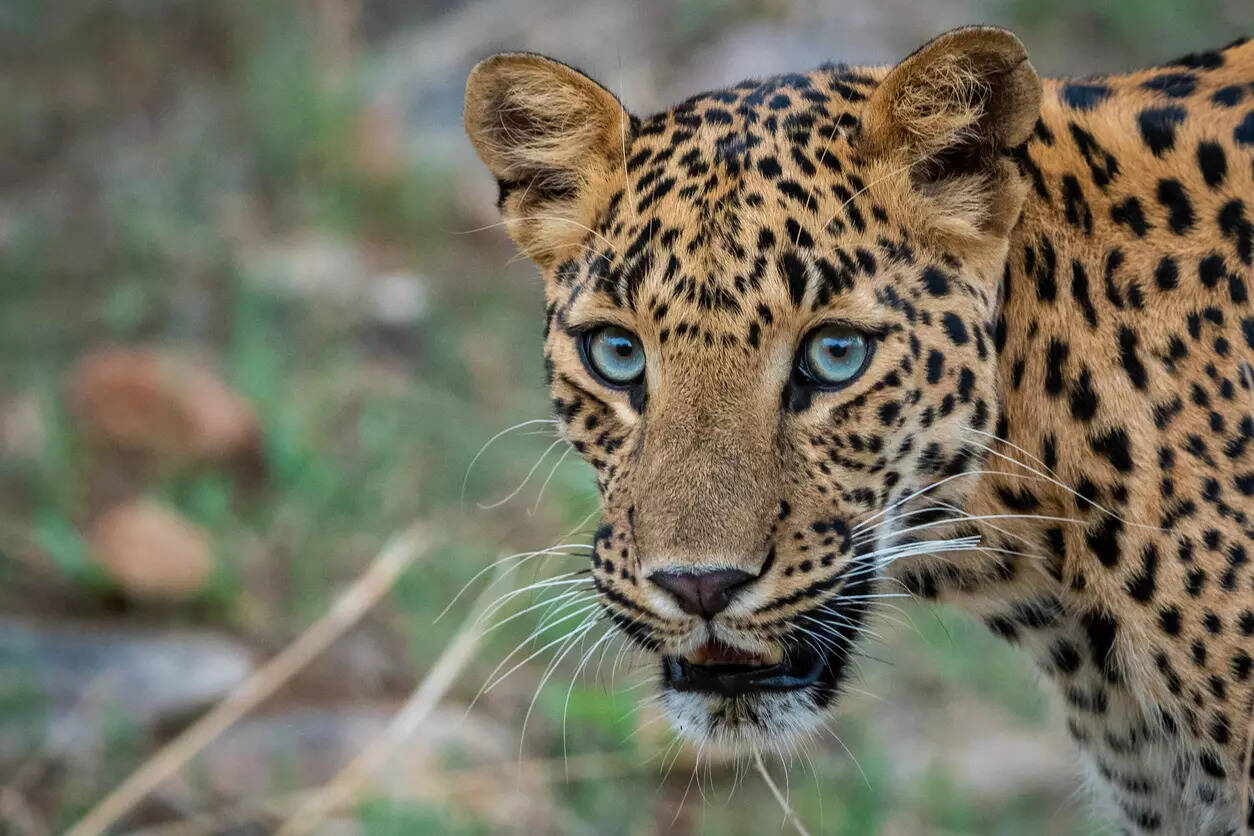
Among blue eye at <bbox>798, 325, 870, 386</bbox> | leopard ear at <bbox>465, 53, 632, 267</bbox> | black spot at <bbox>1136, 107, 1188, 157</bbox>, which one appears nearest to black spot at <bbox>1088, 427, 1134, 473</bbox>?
blue eye at <bbox>798, 325, 870, 386</bbox>

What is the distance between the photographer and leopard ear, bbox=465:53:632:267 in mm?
4570

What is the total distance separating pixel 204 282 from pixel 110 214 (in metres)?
1.11

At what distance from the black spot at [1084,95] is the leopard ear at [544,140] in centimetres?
129

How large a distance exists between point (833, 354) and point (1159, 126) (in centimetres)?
120

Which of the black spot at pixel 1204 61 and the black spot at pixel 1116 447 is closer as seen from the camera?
the black spot at pixel 1116 447

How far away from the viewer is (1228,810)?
433cm

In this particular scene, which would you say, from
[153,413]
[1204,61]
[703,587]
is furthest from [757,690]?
[153,413]

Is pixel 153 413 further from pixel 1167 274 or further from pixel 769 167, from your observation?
pixel 1167 274

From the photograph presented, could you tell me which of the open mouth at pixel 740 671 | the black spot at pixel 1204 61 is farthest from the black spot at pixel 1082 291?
the open mouth at pixel 740 671

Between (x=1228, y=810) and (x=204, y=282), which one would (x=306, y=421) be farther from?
(x=1228, y=810)

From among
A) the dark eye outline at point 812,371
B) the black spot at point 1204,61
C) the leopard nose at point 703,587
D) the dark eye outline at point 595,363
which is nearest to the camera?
the leopard nose at point 703,587

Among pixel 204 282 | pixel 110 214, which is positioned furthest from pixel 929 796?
pixel 110 214

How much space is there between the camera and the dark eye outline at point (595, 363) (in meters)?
4.31

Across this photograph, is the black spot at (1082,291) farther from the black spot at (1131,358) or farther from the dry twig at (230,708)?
the dry twig at (230,708)
